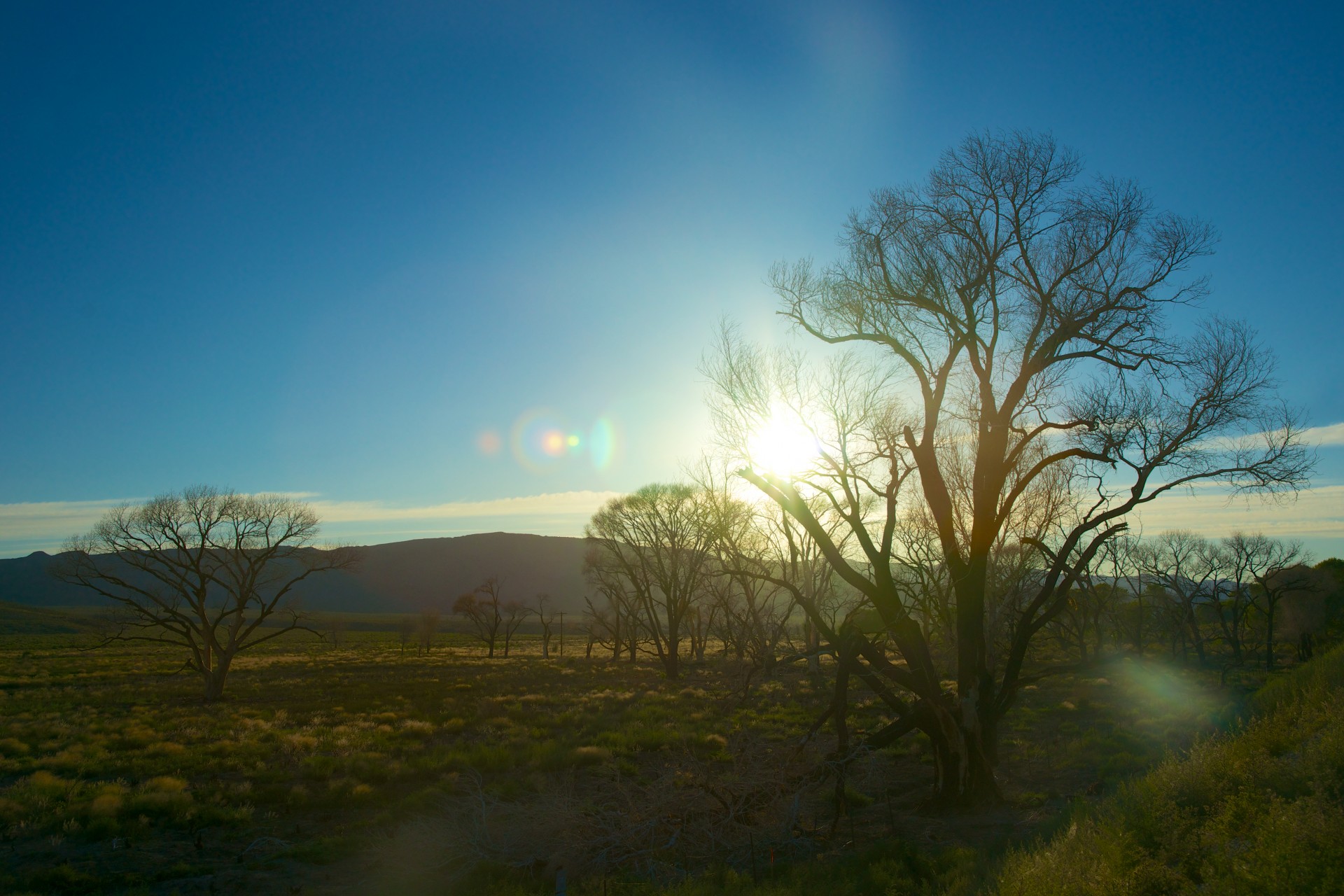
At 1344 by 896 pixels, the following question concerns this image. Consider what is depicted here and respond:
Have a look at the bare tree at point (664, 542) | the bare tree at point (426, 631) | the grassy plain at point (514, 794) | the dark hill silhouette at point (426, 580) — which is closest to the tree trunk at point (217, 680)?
the grassy plain at point (514, 794)

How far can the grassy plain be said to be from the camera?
863 centimetres

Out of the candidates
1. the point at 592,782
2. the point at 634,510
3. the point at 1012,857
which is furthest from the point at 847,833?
the point at 634,510

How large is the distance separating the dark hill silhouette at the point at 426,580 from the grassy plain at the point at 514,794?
140m

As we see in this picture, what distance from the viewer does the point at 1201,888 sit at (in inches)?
183

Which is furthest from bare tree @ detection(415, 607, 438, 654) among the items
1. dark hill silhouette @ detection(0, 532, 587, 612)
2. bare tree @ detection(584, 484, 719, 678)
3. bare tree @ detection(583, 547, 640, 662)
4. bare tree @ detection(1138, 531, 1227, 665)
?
dark hill silhouette @ detection(0, 532, 587, 612)

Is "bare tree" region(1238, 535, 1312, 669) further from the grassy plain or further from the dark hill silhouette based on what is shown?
the dark hill silhouette

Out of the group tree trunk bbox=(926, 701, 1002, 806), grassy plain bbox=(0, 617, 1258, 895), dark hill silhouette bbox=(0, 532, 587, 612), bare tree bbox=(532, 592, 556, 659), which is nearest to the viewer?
grassy plain bbox=(0, 617, 1258, 895)

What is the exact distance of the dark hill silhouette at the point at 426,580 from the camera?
6624 inches

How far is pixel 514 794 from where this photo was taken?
12.8 m

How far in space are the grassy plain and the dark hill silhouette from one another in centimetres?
13979

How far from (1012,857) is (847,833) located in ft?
12.4

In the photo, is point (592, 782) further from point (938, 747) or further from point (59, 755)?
point (59, 755)

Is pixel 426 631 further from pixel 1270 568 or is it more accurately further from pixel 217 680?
pixel 1270 568

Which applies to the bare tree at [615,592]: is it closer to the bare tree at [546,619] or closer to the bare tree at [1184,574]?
the bare tree at [546,619]
